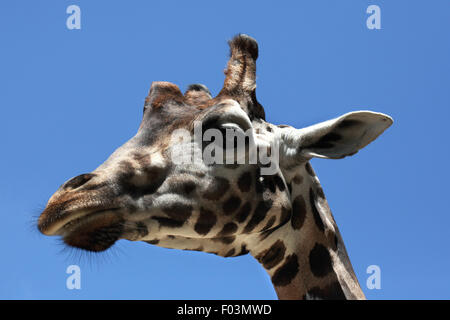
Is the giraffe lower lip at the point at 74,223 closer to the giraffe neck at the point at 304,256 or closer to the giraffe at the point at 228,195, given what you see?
the giraffe at the point at 228,195

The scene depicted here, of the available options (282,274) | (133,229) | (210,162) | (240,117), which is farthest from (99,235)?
(282,274)

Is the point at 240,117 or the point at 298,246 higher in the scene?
the point at 240,117

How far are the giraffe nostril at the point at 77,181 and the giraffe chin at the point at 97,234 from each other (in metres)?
0.29

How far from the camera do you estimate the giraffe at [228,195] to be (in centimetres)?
370

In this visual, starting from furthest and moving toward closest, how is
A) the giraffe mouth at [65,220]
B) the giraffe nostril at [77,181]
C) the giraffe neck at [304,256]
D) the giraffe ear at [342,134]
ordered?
the giraffe neck at [304,256]
the giraffe ear at [342,134]
the giraffe nostril at [77,181]
the giraffe mouth at [65,220]

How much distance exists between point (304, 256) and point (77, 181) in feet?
6.71

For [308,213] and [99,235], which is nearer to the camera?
[99,235]

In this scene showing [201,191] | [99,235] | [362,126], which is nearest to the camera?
[99,235]

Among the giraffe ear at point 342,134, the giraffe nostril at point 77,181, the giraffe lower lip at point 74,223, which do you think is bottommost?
the giraffe lower lip at point 74,223

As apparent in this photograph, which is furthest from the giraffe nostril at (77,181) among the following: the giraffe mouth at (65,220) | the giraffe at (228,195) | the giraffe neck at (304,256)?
the giraffe neck at (304,256)

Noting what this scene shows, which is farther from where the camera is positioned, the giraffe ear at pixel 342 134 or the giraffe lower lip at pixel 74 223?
the giraffe ear at pixel 342 134
